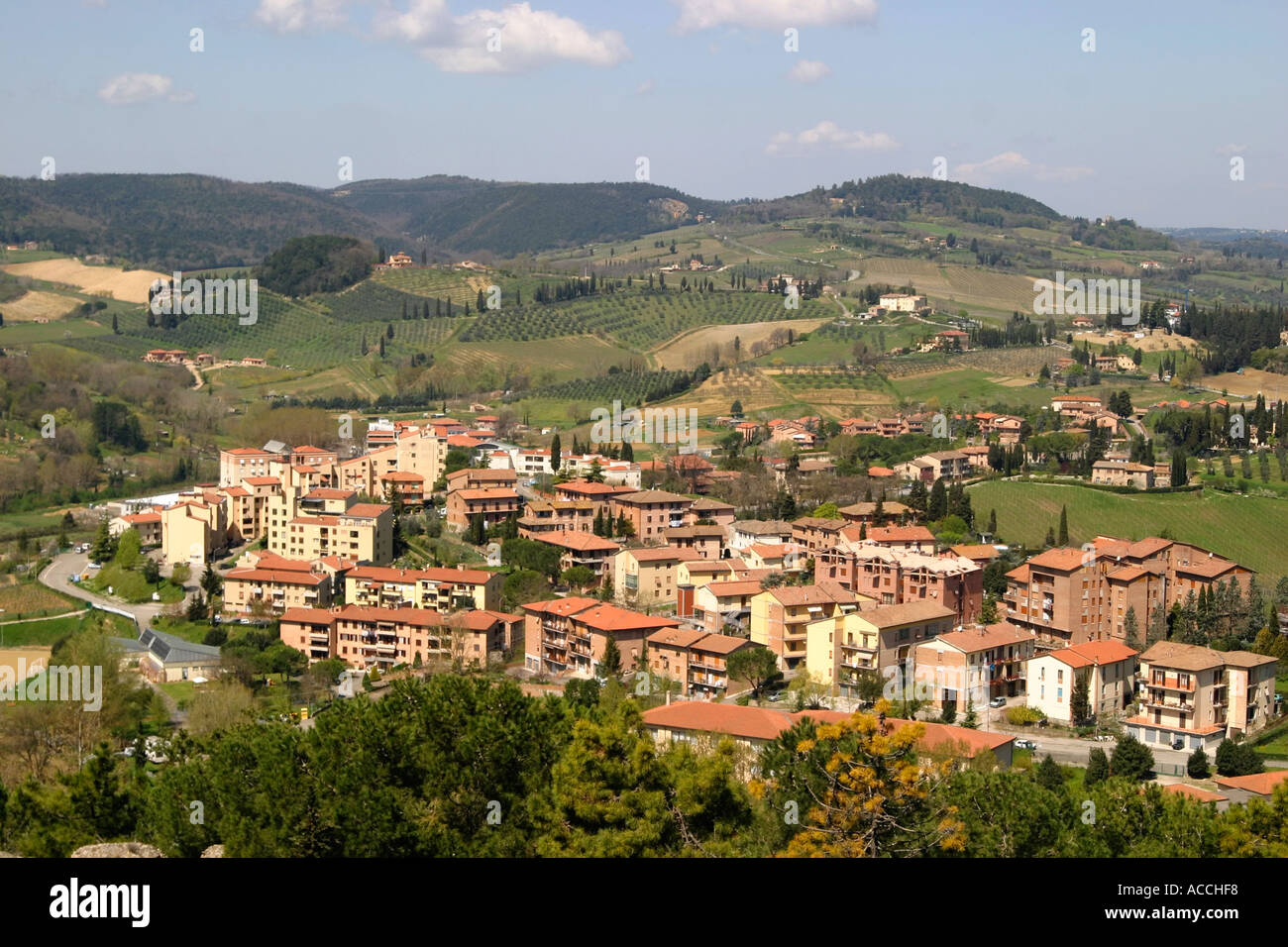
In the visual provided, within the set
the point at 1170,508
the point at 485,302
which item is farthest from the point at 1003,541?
the point at 485,302

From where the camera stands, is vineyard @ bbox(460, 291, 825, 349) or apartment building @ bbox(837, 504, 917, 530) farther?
vineyard @ bbox(460, 291, 825, 349)

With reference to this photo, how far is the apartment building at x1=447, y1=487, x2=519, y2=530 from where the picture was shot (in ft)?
106

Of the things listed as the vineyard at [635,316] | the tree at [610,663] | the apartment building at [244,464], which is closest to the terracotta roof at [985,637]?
the tree at [610,663]

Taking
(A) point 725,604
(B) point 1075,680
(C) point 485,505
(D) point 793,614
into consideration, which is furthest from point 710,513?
(B) point 1075,680

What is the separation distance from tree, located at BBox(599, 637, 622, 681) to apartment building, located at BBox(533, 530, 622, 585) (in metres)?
5.50

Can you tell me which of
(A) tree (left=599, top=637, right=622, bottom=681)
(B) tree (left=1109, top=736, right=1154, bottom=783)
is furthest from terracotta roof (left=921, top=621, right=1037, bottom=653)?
(A) tree (left=599, top=637, right=622, bottom=681)

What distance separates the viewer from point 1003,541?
30.1 meters

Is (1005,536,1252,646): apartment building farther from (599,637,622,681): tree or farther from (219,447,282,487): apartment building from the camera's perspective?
(219,447,282,487): apartment building

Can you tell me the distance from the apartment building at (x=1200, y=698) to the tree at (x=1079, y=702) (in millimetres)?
694

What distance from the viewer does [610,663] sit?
22.8 m

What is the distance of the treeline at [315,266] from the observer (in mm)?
75812

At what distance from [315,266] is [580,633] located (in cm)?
5752
